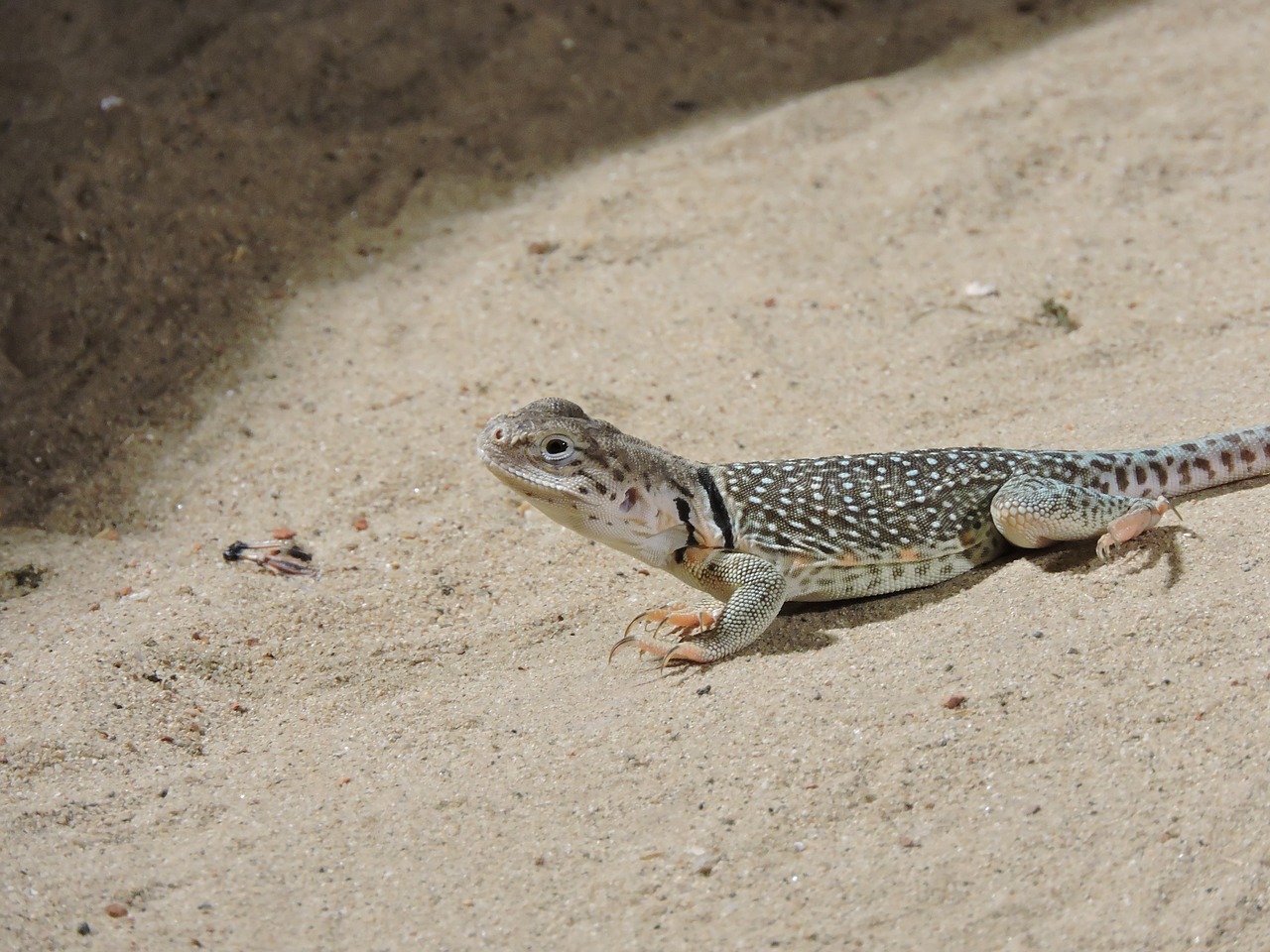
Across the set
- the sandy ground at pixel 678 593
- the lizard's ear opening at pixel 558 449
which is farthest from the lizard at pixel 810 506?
the sandy ground at pixel 678 593

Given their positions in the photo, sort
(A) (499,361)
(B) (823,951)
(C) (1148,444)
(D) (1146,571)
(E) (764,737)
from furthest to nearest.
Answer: (A) (499,361), (C) (1148,444), (D) (1146,571), (E) (764,737), (B) (823,951)

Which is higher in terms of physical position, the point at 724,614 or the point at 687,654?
the point at 724,614

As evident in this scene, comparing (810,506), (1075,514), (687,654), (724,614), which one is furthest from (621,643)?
(1075,514)

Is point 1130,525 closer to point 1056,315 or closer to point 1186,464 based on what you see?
point 1186,464

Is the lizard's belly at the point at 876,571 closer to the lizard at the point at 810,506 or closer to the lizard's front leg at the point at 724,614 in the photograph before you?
the lizard at the point at 810,506

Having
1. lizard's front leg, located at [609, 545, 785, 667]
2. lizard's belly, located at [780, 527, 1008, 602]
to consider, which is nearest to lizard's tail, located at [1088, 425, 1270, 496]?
lizard's belly, located at [780, 527, 1008, 602]

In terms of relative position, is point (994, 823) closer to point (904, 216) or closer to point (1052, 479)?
point (1052, 479)

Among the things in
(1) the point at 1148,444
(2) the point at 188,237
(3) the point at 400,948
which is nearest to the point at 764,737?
(3) the point at 400,948
